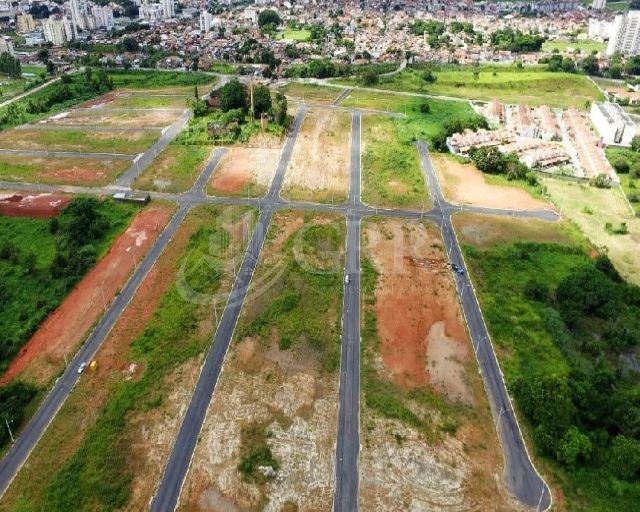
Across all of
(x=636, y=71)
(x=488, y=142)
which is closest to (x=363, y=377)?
(x=488, y=142)

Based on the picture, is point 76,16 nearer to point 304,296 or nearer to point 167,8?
point 167,8

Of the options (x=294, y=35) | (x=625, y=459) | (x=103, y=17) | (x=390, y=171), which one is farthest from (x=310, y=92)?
(x=103, y=17)

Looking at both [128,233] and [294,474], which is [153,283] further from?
[294,474]

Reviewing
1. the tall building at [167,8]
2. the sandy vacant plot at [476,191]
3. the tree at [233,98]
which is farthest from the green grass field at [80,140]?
the tall building at [167,8]

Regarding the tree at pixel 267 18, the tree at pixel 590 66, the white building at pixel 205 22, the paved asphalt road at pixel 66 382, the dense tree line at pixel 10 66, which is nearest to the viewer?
the paved asphalt road at pixel 66 382

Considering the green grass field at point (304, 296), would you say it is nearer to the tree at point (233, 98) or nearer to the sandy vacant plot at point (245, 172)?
the sandy vacant plot at point (245, 172)

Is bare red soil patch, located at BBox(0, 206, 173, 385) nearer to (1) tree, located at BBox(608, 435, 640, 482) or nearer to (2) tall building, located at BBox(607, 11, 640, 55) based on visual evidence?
(1) tree, located at BBox(608, 435, 640, 482)

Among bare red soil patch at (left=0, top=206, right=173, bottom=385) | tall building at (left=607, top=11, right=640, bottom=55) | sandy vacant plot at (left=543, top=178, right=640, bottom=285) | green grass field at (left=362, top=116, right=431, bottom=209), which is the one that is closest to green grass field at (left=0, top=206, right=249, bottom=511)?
bare red soil patch at (left=0, top=206, right=173, bottom=385)
